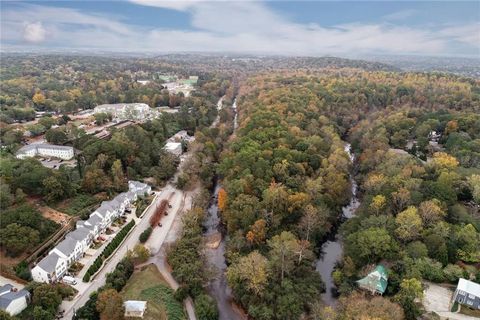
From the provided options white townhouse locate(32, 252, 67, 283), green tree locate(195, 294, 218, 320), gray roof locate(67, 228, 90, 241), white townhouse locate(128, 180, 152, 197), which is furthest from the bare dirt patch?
green tree locate(195, 294, 218, 320)

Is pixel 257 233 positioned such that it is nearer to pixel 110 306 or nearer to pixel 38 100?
pixel 110 306

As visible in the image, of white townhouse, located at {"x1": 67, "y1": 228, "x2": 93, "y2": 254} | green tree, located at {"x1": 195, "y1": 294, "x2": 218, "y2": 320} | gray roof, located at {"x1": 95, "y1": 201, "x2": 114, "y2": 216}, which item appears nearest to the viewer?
green tree, located at {"x1": 195, "y1": 294, "x2": 218, "y2": 320}

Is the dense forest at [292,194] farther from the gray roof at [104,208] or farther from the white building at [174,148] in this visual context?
the gray roof at [104,208]

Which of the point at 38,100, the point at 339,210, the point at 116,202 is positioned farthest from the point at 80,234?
the point at 38,100

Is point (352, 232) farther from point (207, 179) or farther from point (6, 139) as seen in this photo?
point (6, 139)

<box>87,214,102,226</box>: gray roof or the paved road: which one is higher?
<box>87,214,102,226</box>: gray roof

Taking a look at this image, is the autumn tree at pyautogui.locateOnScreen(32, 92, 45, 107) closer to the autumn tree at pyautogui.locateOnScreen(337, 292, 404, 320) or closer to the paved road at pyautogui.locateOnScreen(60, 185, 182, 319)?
the paved road at pyautogui.locateOnScreen(60, 185, 182, 319)
